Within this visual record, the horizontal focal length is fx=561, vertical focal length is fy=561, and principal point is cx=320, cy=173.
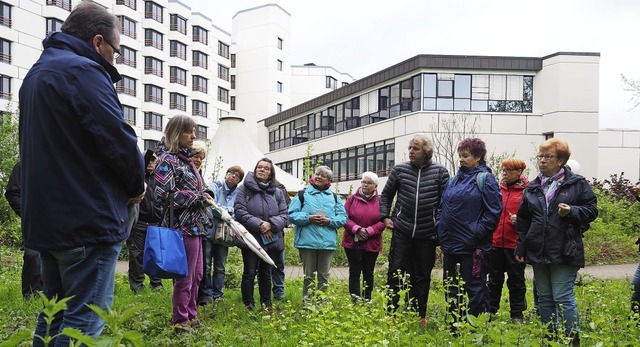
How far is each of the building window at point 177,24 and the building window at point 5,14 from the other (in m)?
19.4

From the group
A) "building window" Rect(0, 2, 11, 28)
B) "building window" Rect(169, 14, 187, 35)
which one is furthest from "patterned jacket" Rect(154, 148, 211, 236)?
"building window" Rect(169, 14, 187, 35)

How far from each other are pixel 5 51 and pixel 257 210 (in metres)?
41.2

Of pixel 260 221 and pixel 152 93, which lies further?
pixel 152 93

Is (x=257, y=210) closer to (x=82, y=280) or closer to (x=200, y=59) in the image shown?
(x=82, y=280)

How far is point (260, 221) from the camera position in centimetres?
705

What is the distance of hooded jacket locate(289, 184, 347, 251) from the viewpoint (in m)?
7.04

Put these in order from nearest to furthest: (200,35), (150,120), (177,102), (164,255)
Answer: (164,255)
(150,120)
(177,102)
(200,35)

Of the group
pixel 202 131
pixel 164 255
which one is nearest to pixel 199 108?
pixel 202 131

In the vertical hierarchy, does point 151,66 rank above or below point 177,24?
below

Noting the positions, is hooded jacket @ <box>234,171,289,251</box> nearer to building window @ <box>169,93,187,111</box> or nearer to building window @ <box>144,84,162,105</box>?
building window @ <box>144,84,162,105</box>

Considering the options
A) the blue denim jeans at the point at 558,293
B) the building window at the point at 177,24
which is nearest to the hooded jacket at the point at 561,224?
the blue denim jeans at the point at 558,293

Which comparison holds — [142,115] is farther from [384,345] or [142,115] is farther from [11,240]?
[384,345]

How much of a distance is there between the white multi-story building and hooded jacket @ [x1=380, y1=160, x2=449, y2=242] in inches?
600

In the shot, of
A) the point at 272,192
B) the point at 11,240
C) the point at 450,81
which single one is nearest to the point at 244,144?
the point at 11,240
